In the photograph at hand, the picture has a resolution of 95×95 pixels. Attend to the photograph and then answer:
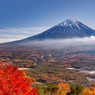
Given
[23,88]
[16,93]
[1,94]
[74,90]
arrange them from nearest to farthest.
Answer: [1,94]
[16,93]
[23,88]
[74,90]

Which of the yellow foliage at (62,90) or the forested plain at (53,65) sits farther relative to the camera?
the forested plain at (53,65)

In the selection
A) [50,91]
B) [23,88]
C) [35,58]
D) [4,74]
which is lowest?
[35,58]

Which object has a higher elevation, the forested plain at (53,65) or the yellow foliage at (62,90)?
the yellow foliage at (62,90)

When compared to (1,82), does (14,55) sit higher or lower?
lower

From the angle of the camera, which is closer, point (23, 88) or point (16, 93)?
point (16, 93)

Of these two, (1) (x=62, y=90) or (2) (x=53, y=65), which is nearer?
(1) (x=62, y=90)

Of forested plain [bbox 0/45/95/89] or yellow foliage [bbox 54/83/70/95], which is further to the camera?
forested plain [bbox 0/45/95/89]

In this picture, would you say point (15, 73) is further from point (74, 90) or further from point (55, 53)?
point (55, 53)

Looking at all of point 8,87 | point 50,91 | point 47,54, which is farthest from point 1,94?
point 47,54

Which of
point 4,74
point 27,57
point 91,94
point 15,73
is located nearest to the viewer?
point 4,74

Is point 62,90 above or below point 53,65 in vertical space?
above

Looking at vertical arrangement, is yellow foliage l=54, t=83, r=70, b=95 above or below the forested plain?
above
